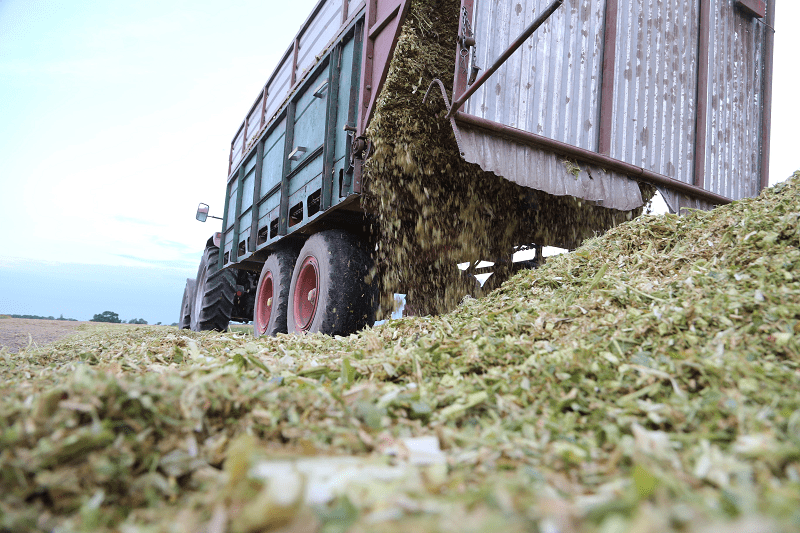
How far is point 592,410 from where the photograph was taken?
5.18 ft

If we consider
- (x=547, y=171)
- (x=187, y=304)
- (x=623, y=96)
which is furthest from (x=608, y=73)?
(x=187, y=304)

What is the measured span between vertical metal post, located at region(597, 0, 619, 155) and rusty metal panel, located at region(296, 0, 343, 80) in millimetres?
2780

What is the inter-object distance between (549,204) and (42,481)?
14.6ft

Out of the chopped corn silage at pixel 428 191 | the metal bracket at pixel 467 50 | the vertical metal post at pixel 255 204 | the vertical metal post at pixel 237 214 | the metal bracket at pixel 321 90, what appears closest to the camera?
the metal bracket at pixel 467 50

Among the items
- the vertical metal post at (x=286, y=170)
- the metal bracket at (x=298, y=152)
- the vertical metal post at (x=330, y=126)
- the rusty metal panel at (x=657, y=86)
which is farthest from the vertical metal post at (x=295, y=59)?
the rusty metal panel at (x=657, y=86)

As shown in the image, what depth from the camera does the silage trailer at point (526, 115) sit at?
4.05m

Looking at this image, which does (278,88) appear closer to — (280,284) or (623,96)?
(280,284)

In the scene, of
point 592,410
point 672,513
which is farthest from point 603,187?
point 672,513

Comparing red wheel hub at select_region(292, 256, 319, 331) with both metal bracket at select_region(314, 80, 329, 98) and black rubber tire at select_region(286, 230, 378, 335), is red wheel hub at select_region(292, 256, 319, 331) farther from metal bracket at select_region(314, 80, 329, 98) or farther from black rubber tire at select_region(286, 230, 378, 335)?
metal bracket at select_region(314, 80, 329, 98)

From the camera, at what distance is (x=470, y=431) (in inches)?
54.8

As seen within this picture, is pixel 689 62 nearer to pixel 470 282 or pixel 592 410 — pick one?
pixel 470 282

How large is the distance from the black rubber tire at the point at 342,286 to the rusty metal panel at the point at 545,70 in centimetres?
167

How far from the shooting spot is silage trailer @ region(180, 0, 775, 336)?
159 inches

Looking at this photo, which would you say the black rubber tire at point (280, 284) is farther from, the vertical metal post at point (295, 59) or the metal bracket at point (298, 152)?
the vertical metal post at point (295, 59)
